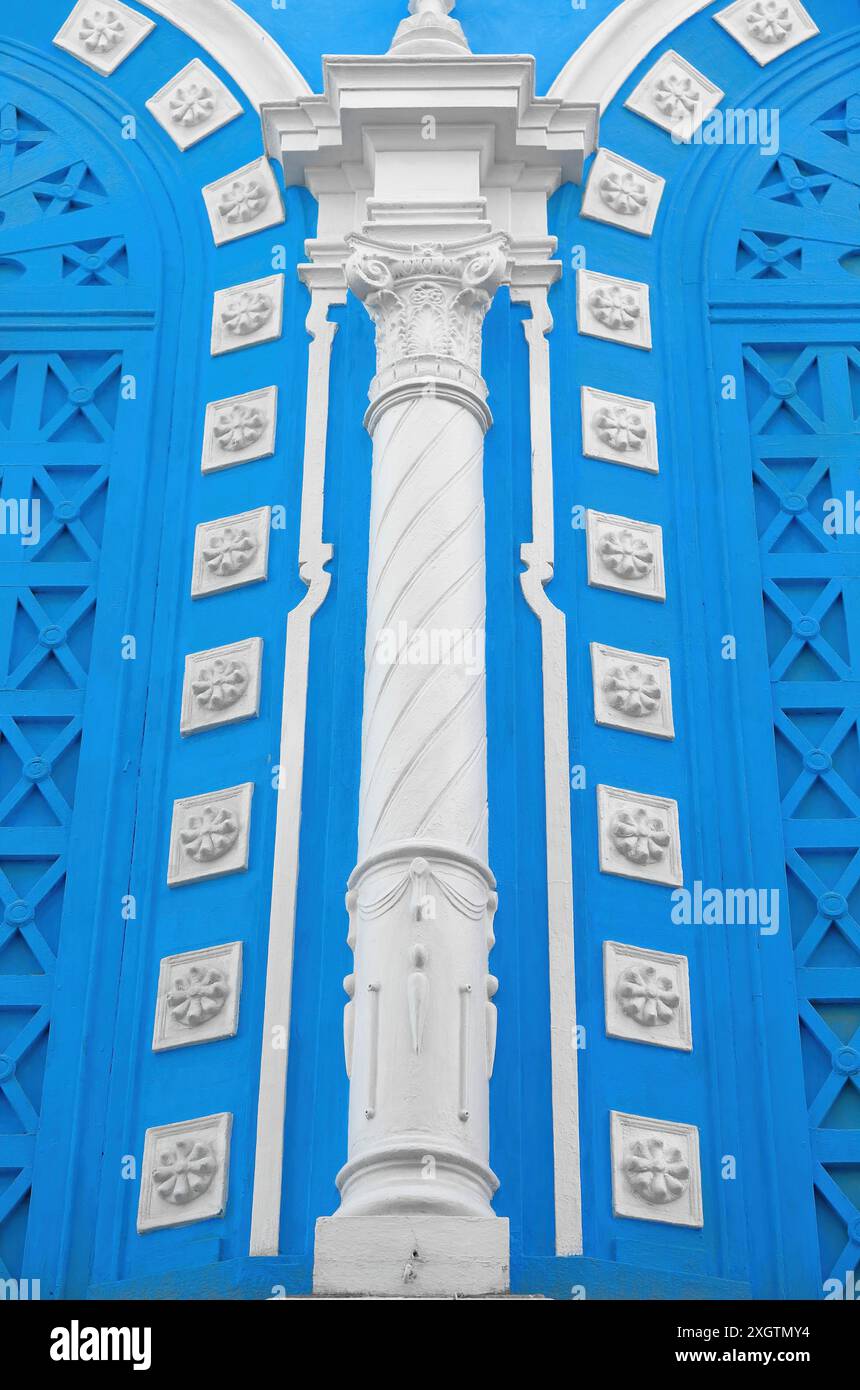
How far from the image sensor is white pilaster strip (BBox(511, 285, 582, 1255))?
5852 millimetres

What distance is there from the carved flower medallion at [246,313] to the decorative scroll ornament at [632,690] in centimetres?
195

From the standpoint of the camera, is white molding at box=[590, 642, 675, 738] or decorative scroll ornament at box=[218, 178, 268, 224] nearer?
white molding at box=[590, 642, 675, 738]

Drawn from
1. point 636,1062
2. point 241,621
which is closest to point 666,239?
point 241,621

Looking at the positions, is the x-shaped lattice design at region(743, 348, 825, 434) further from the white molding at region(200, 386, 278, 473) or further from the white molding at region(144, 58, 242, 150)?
the white molding at region(144, 58, 242, 150)

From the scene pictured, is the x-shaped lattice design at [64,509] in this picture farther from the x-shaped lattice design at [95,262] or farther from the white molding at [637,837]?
the white molding at [637,837]

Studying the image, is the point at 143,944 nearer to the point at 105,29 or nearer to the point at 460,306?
the point at 460,306

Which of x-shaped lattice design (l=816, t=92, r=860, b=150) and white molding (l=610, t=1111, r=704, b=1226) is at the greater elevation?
x-shaped lattice design (l=816, t=92, r=860, b=150)

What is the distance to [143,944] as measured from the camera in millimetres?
6395

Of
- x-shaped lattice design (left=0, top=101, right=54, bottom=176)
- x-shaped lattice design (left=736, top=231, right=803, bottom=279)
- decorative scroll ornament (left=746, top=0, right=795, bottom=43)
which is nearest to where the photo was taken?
x-shaped lattice design (left=736, top=231, right=803, bottom=279)

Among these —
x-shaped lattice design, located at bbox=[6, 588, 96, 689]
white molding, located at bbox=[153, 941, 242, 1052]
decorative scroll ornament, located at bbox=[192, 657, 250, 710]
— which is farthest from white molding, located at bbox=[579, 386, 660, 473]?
white molding, located at bbox=[153, 941, 242, 1052]

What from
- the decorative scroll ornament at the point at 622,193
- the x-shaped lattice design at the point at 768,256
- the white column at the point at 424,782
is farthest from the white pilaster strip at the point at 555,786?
the x-shaped lattice design at the point at 768,256

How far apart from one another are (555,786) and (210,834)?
1.06m

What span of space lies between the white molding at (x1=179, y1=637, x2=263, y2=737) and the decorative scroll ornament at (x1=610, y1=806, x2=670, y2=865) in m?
1.21

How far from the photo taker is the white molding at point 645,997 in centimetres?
614
